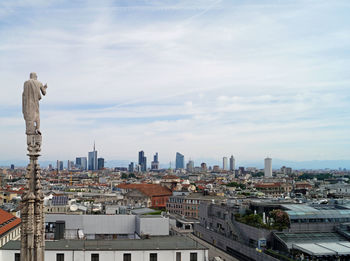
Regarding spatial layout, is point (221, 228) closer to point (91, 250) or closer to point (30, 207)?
point (91, 250)

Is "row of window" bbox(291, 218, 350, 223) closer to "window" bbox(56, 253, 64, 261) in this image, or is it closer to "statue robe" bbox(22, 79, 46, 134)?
"window" bbox(56, 253, 64, 261)

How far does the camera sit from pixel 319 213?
5284 cm

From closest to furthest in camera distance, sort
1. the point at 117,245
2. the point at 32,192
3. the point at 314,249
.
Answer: the point at 32,192
the point at 117,245
the point at 314,249

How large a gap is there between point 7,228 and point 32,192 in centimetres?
3965

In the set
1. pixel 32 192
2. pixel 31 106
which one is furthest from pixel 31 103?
pixel 32 192

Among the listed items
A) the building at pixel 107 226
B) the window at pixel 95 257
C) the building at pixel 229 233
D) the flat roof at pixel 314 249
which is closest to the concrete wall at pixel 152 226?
the building at pixel 107 226

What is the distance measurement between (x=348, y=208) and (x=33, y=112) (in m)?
56.7

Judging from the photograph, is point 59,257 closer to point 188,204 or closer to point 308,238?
point 308,238

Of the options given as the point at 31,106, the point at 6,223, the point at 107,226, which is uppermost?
the point at 31,106

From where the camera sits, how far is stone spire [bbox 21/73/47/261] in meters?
9.22

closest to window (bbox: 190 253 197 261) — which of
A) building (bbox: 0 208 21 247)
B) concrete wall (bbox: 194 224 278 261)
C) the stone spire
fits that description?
concrete wall (bbox: 194 224 278 261)

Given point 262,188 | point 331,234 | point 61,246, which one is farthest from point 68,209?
point 262,188

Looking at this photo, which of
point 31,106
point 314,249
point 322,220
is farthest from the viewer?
point 322,220

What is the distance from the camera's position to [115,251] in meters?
35.2
